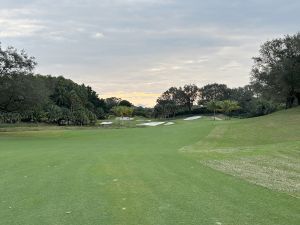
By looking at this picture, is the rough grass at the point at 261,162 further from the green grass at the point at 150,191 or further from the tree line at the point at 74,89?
the tree line at the point at 74,89

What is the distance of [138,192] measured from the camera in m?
9.66

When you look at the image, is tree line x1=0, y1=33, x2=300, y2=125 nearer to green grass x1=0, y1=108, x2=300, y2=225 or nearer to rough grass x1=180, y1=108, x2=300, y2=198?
rough grass x1=180, y1=108, x2=300, y2=198

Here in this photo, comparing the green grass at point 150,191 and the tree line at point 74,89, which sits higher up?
the tree line at point 74,89

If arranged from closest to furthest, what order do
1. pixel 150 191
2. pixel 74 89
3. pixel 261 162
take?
pixel 150 191 < pixel 261 162 < pixel 74 89

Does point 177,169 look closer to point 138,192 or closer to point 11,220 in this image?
point 138,192

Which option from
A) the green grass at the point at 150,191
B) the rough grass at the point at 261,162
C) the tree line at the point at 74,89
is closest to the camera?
the green grass at the point at 150,191

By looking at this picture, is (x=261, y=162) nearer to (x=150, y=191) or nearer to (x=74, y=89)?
(x=150, y=191)

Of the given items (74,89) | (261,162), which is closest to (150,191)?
(261,162)

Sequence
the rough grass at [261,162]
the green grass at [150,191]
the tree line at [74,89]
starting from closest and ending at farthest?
1. the green grass at [150,191]
2. the rough grass at [261,162]
3. the tree line at [74,89]

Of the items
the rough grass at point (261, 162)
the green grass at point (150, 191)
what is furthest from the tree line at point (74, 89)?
the green grass at point (150, 191)

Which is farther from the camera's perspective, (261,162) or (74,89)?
(74,89)

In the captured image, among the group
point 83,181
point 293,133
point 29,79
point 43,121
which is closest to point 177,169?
point 83,181

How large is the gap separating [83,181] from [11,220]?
4130mm

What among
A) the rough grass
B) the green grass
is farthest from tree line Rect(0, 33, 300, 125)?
the green grass
